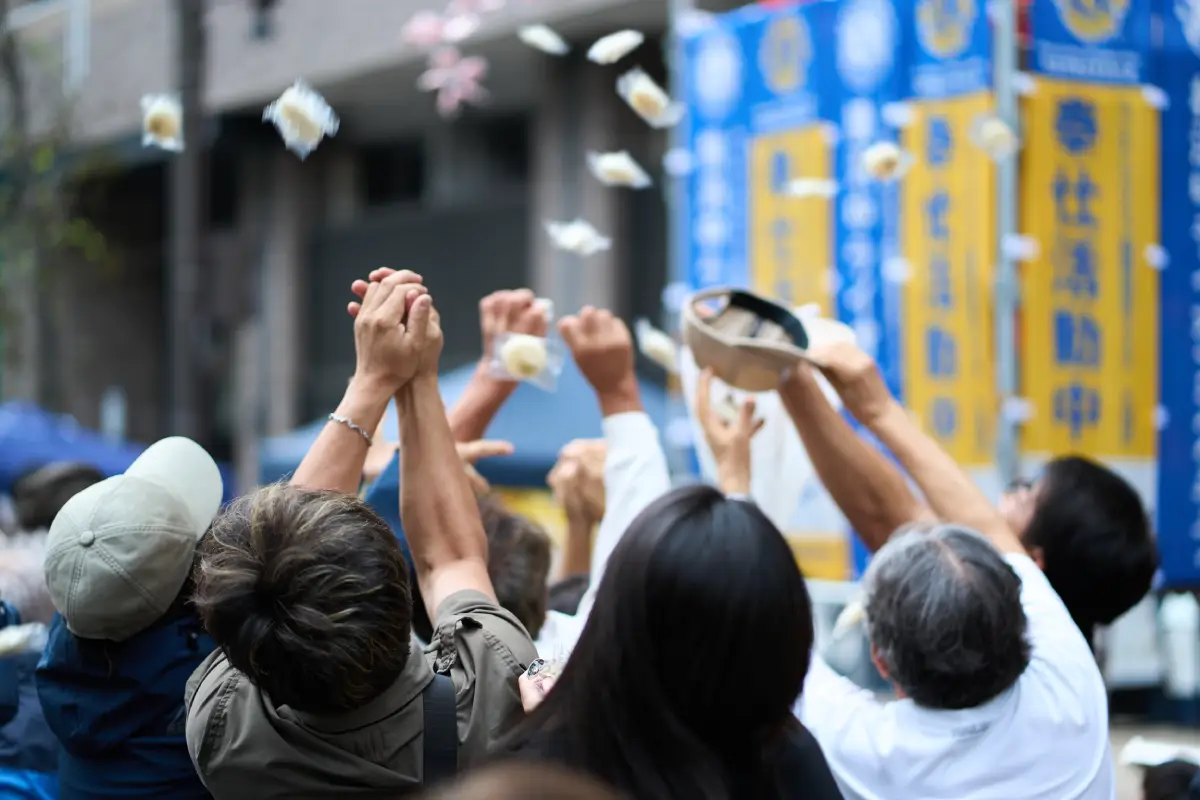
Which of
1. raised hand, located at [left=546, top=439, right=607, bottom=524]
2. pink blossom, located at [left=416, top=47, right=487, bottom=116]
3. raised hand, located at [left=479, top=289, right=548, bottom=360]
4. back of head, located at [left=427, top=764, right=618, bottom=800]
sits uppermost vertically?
pink blossom, located at [left=416, top=47, right=487, bottom=116]

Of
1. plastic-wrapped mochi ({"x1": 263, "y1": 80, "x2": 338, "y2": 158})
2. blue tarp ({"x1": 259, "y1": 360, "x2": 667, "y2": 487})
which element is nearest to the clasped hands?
plastic-wrapped mochi ({"x1": 263, "y1": 80, "x2": 338, "y2": 158})

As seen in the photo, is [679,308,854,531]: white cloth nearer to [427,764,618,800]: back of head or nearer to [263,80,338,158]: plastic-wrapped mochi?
[263,80,338,158]: plastic-wrapped mochi

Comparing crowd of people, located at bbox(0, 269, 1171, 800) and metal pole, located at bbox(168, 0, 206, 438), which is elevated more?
metal pole, located at bbox(168, 0, 206, 438)

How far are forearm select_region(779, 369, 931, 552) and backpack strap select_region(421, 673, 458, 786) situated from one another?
3.61ft

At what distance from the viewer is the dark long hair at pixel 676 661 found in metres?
1.50

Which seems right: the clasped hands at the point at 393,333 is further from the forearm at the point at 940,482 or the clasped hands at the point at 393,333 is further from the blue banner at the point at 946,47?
the blue banner at the point at 946,47

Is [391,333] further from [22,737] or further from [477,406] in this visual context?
[22,737]

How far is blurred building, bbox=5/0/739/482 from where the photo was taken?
12.7 m

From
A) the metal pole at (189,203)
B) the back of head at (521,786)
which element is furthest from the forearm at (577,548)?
the metal pole at (189,203)

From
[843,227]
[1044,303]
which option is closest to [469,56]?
[843,227]

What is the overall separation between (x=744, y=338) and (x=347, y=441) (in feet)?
2.86

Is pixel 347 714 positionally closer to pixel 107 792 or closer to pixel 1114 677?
pixel 107 792

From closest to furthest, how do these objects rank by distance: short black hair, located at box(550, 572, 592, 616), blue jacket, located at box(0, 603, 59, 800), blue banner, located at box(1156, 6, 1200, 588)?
blue jacket, located at box(0, 603, 59, 800), short black hair, located at box(550, 572, 592, 616), blue banner, located at box(1156, 6, 1200, 588)

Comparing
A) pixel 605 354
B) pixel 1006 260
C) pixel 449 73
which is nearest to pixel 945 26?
pixel 1006 260
